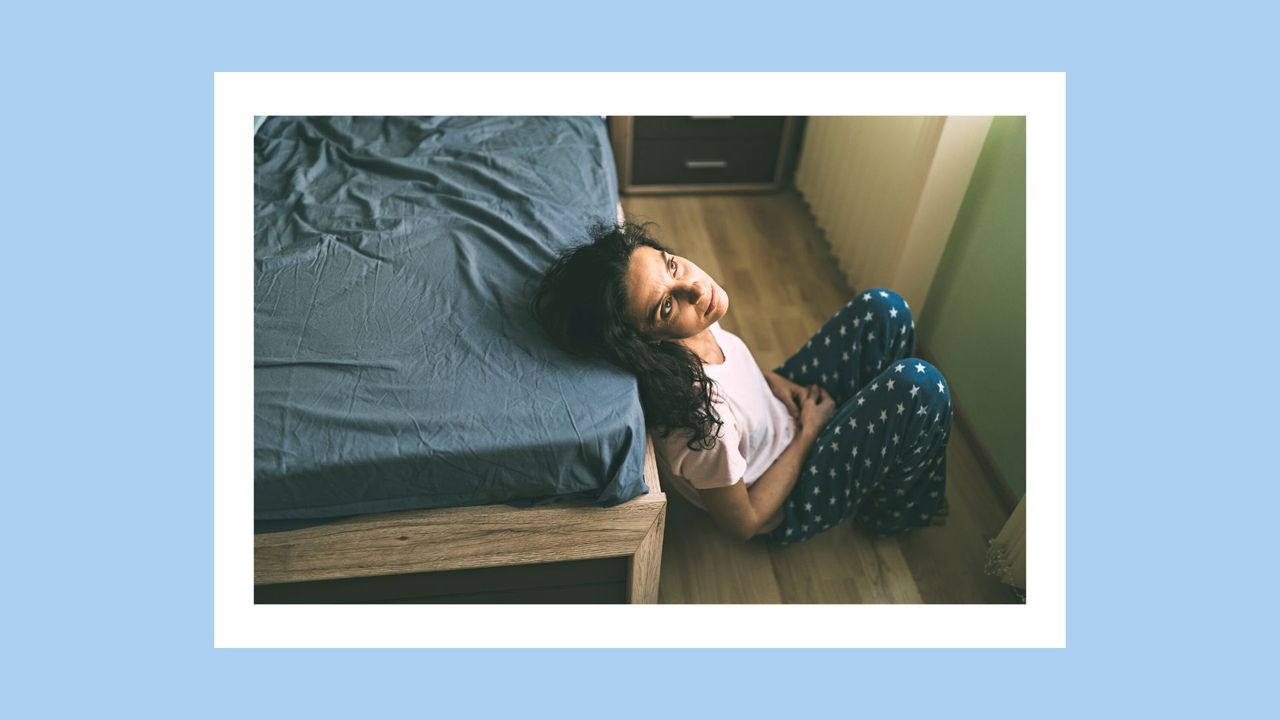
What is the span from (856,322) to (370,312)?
3.02 feet

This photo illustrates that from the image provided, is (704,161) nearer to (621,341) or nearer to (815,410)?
(815,410)

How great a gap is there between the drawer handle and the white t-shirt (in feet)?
3.83

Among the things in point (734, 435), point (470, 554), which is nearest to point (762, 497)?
point (734, 435)

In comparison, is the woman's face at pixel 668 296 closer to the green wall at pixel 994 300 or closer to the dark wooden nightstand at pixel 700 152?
the green wall at pixel 994 300

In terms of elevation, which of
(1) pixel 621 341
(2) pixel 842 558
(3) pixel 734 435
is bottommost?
(2) pixel 842 558

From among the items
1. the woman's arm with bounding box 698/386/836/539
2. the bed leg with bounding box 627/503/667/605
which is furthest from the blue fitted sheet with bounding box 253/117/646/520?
the woman's arm with bounding box 698/386/836/539

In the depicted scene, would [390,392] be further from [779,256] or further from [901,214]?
[779,256]

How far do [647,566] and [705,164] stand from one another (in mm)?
1591

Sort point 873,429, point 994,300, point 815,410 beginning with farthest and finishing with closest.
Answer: point 994,300, point 815,410, point 873,429

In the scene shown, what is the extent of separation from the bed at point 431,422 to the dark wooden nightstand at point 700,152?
1.00 metres

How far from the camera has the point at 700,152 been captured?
254cm

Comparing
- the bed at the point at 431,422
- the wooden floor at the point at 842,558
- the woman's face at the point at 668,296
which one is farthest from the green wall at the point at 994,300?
the bed at the point at 431,422

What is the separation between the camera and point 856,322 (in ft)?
5.09

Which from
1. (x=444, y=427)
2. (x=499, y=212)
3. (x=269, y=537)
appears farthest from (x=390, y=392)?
(x=499, y=212)
